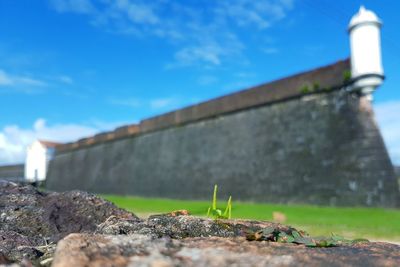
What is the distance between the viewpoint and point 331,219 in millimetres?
7691

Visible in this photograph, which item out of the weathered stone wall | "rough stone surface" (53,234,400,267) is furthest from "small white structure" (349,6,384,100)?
the weathered stone wall

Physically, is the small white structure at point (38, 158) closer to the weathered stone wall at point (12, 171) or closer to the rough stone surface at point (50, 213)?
the weathered stone wall at point (12, 171)

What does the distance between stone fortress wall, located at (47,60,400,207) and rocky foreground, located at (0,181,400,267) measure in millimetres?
8390

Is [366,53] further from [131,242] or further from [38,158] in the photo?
[38,158]

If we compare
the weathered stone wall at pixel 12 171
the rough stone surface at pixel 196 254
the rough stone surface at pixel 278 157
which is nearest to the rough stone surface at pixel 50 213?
the rough stone surface at pixel 196 254

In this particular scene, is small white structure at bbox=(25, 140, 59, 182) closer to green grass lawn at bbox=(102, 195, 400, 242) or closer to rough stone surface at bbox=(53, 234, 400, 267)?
green grass lawn at bbox=(102, 195, 400, 242)

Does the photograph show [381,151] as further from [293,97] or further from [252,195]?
[252,195]

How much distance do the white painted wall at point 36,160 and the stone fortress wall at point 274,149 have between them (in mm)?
16738

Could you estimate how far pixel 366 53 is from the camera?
985 centimetres

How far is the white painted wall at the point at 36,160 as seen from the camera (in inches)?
1328

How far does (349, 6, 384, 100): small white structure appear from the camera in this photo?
9820mm

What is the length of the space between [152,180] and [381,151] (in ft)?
30.9

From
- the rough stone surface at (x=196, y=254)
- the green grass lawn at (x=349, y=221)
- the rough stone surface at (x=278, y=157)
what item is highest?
the rough stone surface at (x=278, y=157)

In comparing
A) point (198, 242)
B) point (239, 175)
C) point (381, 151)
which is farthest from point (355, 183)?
point (198, 242)
